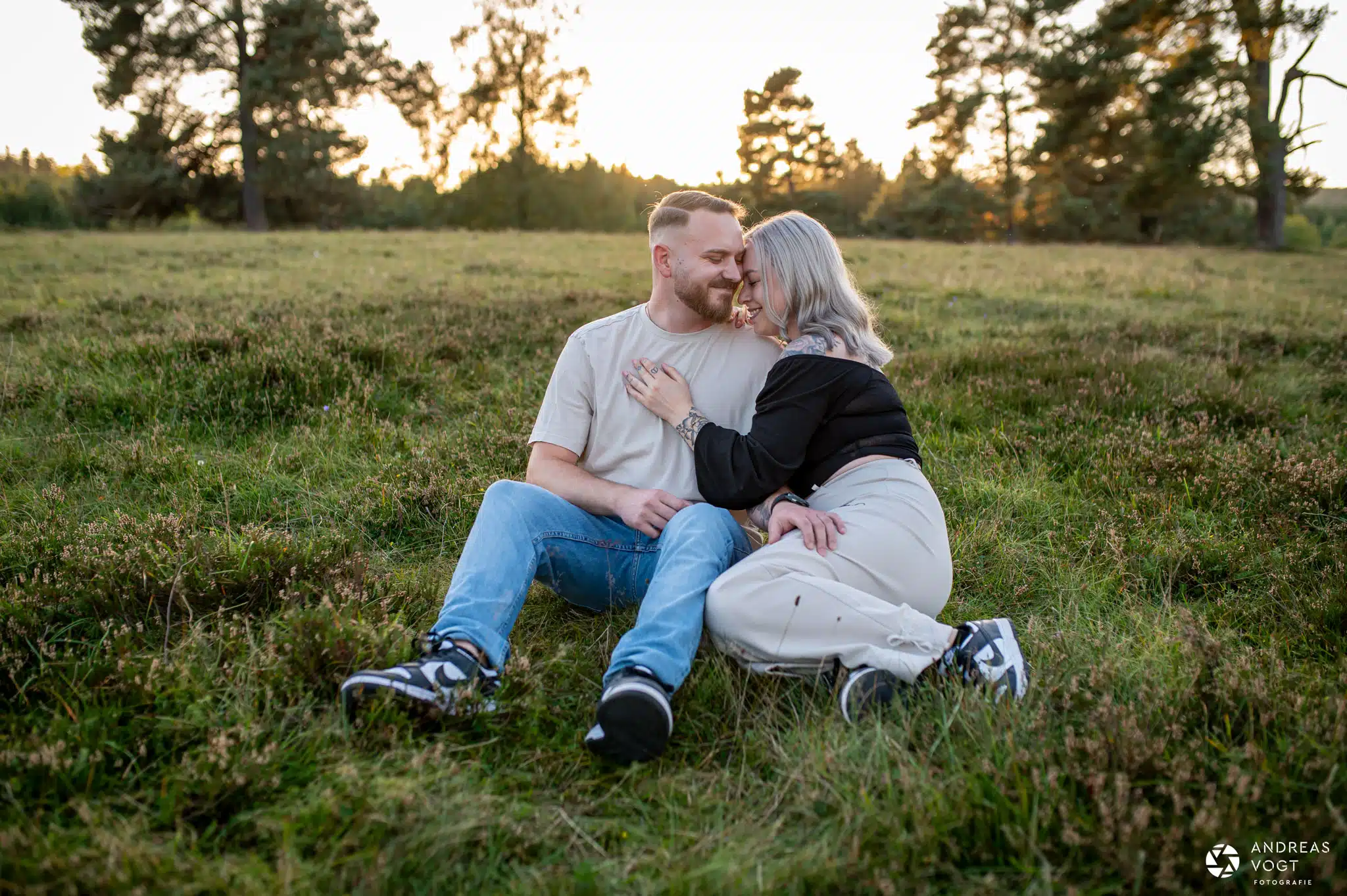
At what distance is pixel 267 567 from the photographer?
336 cm

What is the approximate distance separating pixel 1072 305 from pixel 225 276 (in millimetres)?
11466

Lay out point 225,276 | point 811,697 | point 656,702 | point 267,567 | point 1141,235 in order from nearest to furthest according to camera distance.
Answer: point 656,702, point 811,697, point 267,567, point 225,276, point 1141,235

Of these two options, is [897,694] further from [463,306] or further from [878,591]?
[463,306]

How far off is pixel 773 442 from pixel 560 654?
110 centimetres

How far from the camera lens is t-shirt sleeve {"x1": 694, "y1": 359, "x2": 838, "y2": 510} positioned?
3.10 m

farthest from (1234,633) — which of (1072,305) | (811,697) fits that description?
(1072,305)

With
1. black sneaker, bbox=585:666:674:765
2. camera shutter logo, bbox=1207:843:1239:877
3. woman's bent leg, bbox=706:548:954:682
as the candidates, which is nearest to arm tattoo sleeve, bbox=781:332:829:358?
woman's bent leg, bbox=706:548:954:682

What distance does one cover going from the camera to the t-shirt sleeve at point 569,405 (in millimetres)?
3621

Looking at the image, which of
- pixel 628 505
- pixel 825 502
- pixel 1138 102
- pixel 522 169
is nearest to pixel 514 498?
pixel 628 505

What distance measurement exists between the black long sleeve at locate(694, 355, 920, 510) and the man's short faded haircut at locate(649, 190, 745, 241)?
2.80 feet

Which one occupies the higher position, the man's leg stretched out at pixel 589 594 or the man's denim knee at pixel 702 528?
the man's denim knee at pixel 702 528

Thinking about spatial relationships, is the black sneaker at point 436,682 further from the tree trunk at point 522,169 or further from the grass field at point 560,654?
the tree trunk at point 522,169

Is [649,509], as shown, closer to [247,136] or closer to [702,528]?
[702,528]

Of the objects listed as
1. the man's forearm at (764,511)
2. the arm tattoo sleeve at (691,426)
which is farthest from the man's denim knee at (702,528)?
the arm tattoo sleeve at (691,426)
